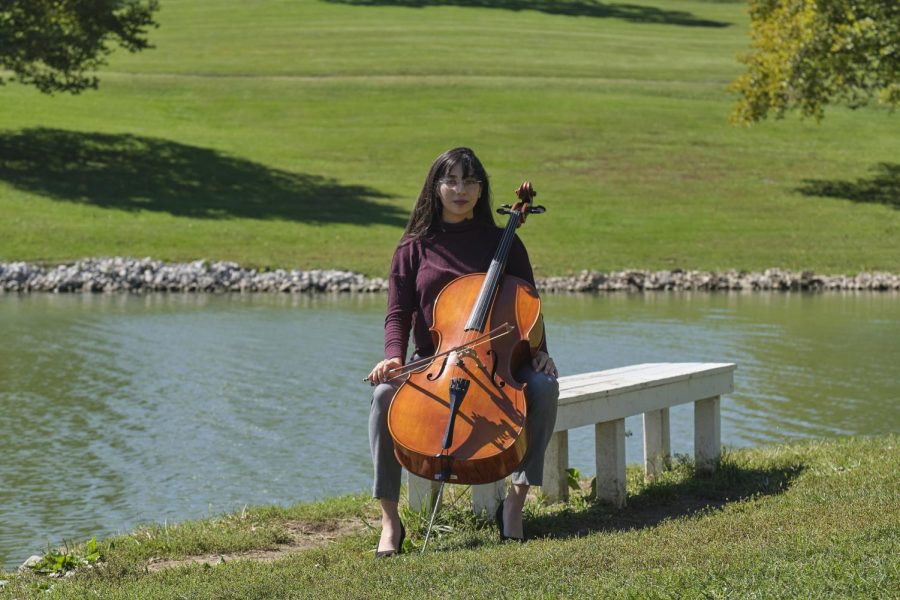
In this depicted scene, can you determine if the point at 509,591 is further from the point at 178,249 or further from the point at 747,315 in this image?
the point at 178,249

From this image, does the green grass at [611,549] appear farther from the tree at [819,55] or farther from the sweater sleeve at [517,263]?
the tree at [819,55]

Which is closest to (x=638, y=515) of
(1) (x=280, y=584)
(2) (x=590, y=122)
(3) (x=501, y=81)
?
(1) (x=280, y=584)

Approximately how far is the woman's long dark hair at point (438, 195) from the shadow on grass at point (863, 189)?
24613mm

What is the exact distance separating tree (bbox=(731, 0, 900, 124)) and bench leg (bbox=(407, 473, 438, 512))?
22.2m

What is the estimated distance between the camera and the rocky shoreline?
21266mm

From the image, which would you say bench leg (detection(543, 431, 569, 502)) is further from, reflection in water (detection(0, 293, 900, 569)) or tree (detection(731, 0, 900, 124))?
tree (detection(731, 0, 900, 124))

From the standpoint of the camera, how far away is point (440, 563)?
5.32 metres

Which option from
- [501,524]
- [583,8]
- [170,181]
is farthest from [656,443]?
[583,8]

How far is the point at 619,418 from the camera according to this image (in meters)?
6.92

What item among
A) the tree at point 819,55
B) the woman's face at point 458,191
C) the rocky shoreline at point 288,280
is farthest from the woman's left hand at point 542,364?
the tree at point 819,55

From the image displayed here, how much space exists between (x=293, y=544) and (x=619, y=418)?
5.72 ft

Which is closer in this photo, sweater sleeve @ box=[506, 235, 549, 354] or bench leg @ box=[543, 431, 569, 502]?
sweater sleeve @ box=[506, 235, 549, 354]

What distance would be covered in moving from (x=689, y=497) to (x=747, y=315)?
38.8 ft

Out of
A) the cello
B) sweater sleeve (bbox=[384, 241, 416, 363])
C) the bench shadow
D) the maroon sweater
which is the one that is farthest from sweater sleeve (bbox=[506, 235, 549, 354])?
the bench shadow
